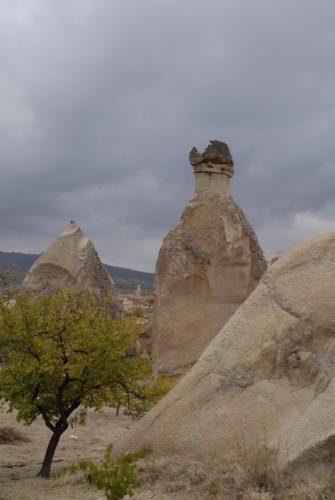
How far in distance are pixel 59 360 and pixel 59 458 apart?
8.64 ft

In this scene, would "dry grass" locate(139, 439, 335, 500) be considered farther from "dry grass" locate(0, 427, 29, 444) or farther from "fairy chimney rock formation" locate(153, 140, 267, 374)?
"fairy chimney rock formation" locate(153, 140, 267, 374)

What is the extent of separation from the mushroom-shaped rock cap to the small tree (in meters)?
7.23

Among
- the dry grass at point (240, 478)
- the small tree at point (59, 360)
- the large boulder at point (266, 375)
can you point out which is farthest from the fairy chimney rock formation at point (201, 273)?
the dry grass at point (240, 478)

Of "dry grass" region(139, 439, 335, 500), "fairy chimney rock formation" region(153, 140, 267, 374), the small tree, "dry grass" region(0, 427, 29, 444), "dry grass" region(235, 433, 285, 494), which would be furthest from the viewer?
"fairy chimney rock formation" region(153, 140, 267, 374)

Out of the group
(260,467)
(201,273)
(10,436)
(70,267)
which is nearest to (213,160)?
(201,273)

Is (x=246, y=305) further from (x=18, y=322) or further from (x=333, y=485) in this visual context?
(x=18, y=322)

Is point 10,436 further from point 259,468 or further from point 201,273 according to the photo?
point 259,468

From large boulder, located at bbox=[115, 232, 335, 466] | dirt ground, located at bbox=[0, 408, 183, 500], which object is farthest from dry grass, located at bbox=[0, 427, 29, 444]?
large boulder, located at bbox=[115, 232, 335, 466]

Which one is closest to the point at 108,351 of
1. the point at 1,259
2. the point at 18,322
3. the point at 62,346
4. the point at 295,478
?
the point at 62,346

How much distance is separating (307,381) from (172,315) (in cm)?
789

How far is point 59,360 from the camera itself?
7.23 m

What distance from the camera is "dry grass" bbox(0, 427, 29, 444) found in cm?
1018

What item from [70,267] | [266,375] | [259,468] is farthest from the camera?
[70,267]

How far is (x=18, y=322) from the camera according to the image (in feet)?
24.5
